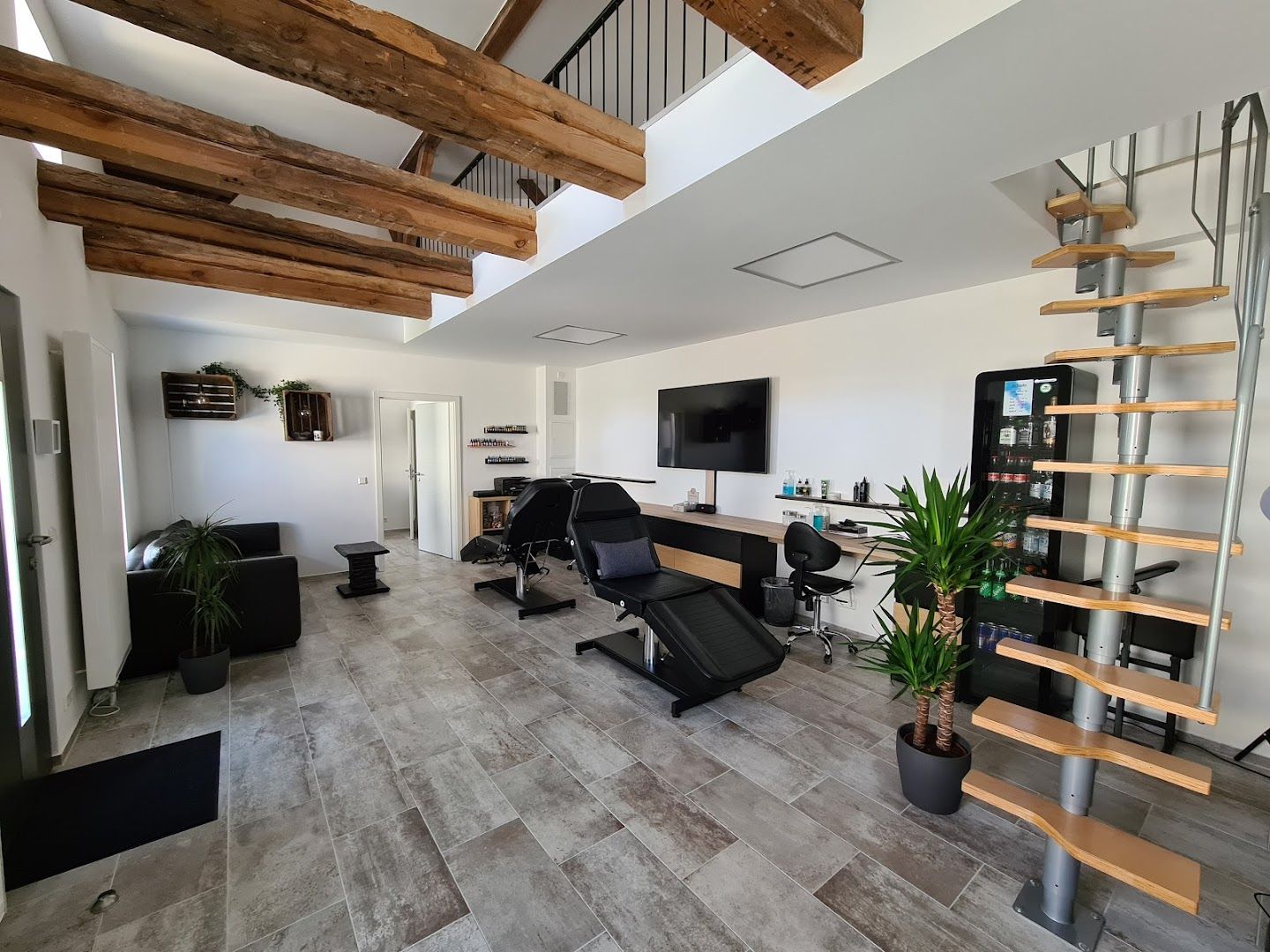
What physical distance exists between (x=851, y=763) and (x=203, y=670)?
12.8 ft

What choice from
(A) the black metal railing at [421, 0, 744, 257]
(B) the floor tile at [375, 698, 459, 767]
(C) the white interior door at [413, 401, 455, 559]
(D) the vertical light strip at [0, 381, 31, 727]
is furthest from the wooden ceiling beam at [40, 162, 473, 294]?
(B) the floor tile at [375, 698, 459, 767]

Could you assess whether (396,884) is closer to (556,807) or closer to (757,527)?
(556,807)

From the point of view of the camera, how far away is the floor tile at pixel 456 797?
2.18m

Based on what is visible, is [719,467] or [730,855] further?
[719,467]

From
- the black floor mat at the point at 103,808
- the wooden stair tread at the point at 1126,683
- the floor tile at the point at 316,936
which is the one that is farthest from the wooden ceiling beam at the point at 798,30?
the black floor mat at the point at 103,808

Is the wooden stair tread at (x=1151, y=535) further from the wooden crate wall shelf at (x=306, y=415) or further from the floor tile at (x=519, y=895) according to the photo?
the wooden crate wall shelf at (x=306, y=415)

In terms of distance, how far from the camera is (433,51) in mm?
1810

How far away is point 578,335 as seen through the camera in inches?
209

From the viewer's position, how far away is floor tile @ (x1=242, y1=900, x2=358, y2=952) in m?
1.66

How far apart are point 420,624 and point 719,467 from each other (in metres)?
3.24

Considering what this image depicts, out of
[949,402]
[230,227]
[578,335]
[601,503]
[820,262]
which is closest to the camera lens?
[820,262]

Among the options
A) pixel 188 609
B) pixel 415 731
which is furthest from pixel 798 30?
pixel 188 609

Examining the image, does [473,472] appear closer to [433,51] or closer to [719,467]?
[719,467]

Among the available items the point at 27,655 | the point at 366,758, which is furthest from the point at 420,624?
the point at 27,655
